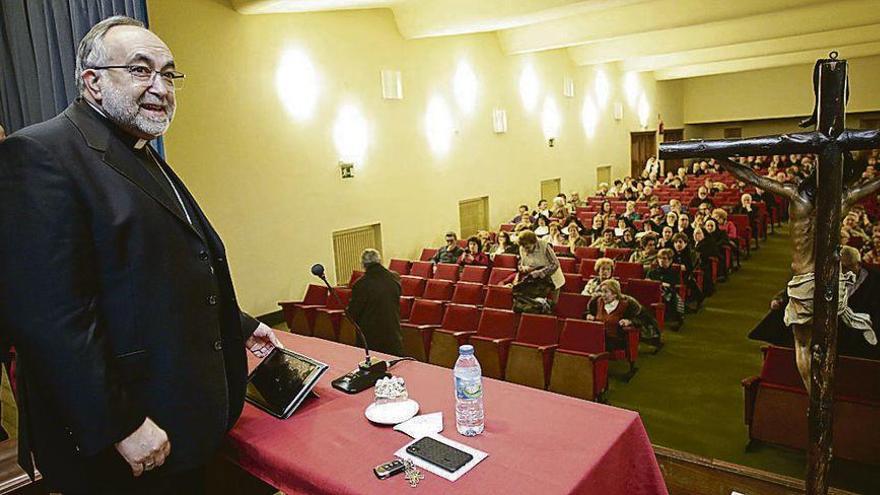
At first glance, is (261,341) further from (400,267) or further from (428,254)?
(428,254)

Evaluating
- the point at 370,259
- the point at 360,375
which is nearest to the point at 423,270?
the point at 370,259

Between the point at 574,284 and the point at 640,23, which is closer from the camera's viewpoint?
the point at 574,284

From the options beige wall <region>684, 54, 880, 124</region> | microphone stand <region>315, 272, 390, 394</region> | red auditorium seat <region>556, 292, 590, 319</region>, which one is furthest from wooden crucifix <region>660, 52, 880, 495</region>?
beige wall <region>684, 54, 880, 124</region>

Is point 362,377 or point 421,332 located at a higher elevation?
point 362,377

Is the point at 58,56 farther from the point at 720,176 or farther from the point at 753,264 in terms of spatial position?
the point at 720,176

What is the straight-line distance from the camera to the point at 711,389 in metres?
5.21

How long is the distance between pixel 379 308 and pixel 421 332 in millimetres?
916

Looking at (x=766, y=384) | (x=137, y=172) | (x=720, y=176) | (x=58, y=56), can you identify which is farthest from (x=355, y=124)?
(x=720, y=176)

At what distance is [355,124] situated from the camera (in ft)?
30.5

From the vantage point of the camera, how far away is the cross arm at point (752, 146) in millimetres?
2054

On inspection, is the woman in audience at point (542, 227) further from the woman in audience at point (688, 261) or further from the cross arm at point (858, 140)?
the cross arm at point (858, 140)

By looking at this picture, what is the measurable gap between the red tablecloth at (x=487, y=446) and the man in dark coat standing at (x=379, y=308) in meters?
2.50

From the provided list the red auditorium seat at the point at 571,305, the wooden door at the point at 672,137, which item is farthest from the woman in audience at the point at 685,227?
the wooden door at the point at 672,137

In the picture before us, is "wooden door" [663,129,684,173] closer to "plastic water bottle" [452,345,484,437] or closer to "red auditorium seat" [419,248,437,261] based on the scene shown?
"red auditorium seat" [419,248,437,261]
